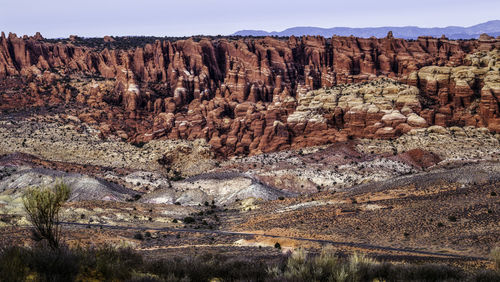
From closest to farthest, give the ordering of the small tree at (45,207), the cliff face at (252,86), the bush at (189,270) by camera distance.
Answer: the bush at (189,270), the small tree at (45,207), the cliff face at (252,86)

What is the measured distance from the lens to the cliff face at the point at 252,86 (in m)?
75.6

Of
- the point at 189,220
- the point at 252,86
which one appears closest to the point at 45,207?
the point at 189,220

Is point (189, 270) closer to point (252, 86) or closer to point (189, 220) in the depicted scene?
point (189, 220)

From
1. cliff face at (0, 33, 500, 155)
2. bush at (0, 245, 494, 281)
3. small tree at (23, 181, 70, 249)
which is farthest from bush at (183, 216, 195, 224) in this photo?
cliff face at (0, 33, 500, 155)

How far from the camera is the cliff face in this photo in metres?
75.6

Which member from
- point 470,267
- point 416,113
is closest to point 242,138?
point 416,113

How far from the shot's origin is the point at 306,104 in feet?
274

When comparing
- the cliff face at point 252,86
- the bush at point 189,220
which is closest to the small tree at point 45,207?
the bush at point 189,220

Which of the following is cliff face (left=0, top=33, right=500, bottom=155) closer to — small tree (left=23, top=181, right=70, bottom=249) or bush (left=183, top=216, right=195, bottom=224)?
bush (left=183, top=216, right=195, bottom=224)

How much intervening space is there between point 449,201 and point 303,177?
2845 cm

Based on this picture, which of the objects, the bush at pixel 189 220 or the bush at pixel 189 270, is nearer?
the bush at pixel 189 270

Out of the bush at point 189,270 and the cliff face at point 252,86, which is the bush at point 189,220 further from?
the cliff face at point 252,86

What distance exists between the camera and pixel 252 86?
310 feet

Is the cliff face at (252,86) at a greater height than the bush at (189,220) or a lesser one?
greater
